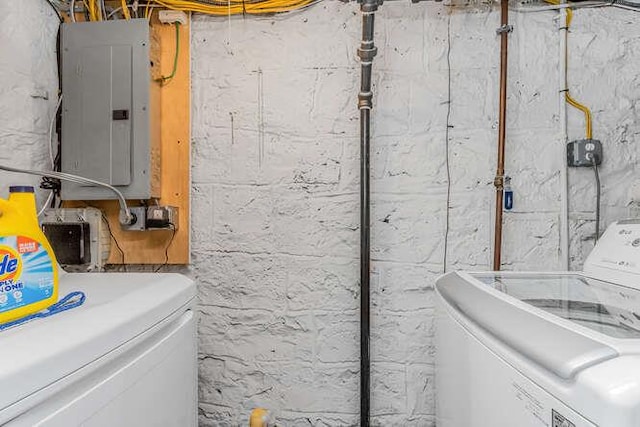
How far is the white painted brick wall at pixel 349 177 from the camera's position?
4.11 ft

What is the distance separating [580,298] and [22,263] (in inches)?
40.4

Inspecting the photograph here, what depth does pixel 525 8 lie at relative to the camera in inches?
50.2

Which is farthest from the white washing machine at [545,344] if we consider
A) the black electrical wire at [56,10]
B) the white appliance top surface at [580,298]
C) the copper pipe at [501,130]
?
the black electrical wire at [56,10]

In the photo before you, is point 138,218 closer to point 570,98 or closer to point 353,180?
point 353,180

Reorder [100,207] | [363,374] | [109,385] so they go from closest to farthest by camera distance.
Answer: [109,385] < [363,374] < [100,207]

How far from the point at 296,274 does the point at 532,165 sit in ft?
2.83

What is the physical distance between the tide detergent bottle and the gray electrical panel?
58 cm

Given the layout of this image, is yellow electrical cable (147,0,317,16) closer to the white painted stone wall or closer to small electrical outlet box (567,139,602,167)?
the white painted stone wall

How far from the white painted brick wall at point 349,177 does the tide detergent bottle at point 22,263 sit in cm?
66

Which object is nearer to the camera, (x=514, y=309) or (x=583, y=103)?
(x=514, y=309)

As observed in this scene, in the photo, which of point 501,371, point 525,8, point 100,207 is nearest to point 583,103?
point 525,8

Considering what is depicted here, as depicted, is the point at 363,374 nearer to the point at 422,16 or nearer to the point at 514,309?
the point at 514,309

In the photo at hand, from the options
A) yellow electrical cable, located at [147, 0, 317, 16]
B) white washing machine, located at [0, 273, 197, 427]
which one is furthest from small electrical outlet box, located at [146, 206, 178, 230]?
yellow electrical cable, located at [147, 0, 317, 16]

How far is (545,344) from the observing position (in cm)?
51
